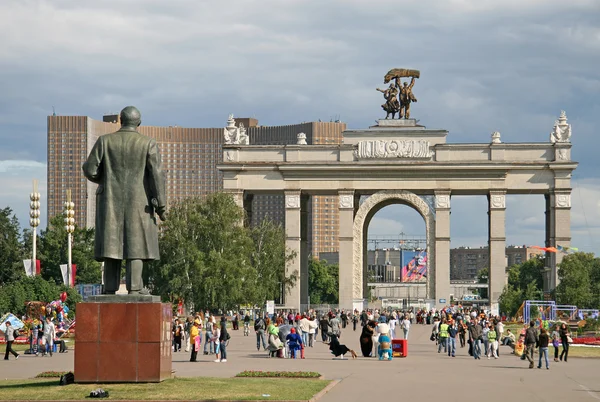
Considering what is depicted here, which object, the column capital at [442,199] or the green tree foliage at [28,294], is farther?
the column capital at [442,199]

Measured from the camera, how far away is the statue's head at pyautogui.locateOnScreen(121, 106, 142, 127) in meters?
22.6

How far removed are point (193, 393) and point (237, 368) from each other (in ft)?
40.4

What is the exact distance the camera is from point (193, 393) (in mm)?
22188

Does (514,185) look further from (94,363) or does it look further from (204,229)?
(94,363)

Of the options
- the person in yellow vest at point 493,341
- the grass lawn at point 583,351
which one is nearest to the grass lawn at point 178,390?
the person in yellow vest at point 493,341

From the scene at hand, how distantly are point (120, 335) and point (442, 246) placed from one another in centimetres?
7077

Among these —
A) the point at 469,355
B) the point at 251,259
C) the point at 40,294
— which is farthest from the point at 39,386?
the point at 251,259

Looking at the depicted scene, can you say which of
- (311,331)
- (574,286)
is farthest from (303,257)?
(311,331)

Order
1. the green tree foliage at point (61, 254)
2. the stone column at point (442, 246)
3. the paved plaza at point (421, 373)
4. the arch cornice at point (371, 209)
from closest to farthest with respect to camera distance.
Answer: the paved plaza at point (421, 373)
the stone column at point (442, 246)
the arch cornice at point (371, 209)
the green tree foliage at point (61, 254)

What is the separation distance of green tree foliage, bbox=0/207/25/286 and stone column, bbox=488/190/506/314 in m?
35.9

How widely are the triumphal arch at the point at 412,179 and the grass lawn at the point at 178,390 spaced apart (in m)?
64.1

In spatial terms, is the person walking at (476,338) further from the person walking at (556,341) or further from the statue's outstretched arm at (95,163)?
the statue's outstretched arm at (95,163)

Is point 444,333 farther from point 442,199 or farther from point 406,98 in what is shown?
point 406,98

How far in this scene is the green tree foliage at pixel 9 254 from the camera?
3494 inches
